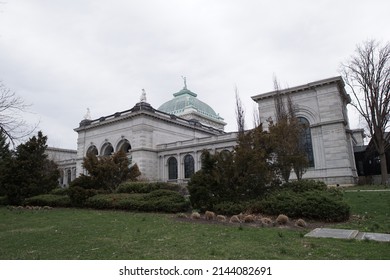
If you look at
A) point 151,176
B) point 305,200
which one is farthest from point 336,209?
point 151,176

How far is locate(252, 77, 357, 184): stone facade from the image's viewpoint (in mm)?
31047

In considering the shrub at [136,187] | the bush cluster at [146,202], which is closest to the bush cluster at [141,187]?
the shrub at [136,187]

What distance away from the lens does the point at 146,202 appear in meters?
15.6

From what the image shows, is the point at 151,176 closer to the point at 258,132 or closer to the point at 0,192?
the point at 0,192

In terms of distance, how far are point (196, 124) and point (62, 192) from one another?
33.7 metres

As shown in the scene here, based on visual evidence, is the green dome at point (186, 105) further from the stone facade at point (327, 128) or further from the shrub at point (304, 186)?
the shrub at point (304, 186)

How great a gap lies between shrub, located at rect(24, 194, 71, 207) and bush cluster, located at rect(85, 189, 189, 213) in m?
2.42

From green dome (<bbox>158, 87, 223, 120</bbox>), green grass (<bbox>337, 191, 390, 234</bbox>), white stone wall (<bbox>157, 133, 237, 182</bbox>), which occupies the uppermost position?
green dome (<bbox>158, 87, 223, 120</bbox>)

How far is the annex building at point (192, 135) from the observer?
3189cm

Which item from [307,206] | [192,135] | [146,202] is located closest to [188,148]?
[192,135]

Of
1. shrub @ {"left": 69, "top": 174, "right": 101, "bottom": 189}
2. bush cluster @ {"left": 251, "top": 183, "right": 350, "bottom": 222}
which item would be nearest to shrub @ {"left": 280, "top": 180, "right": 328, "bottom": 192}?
bush cluster @ {"left": 251, "top": 183, "right": 350, "bottom": 222}

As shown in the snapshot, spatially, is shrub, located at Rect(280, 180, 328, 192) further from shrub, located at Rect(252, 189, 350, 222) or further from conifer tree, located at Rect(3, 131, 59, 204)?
conifer tree, located at Rect(3, 131, 59, 204)

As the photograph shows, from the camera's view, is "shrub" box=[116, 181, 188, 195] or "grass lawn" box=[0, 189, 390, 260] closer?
"grass lawn" box=[0, 189, 390, 260]

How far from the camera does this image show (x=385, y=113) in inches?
983
